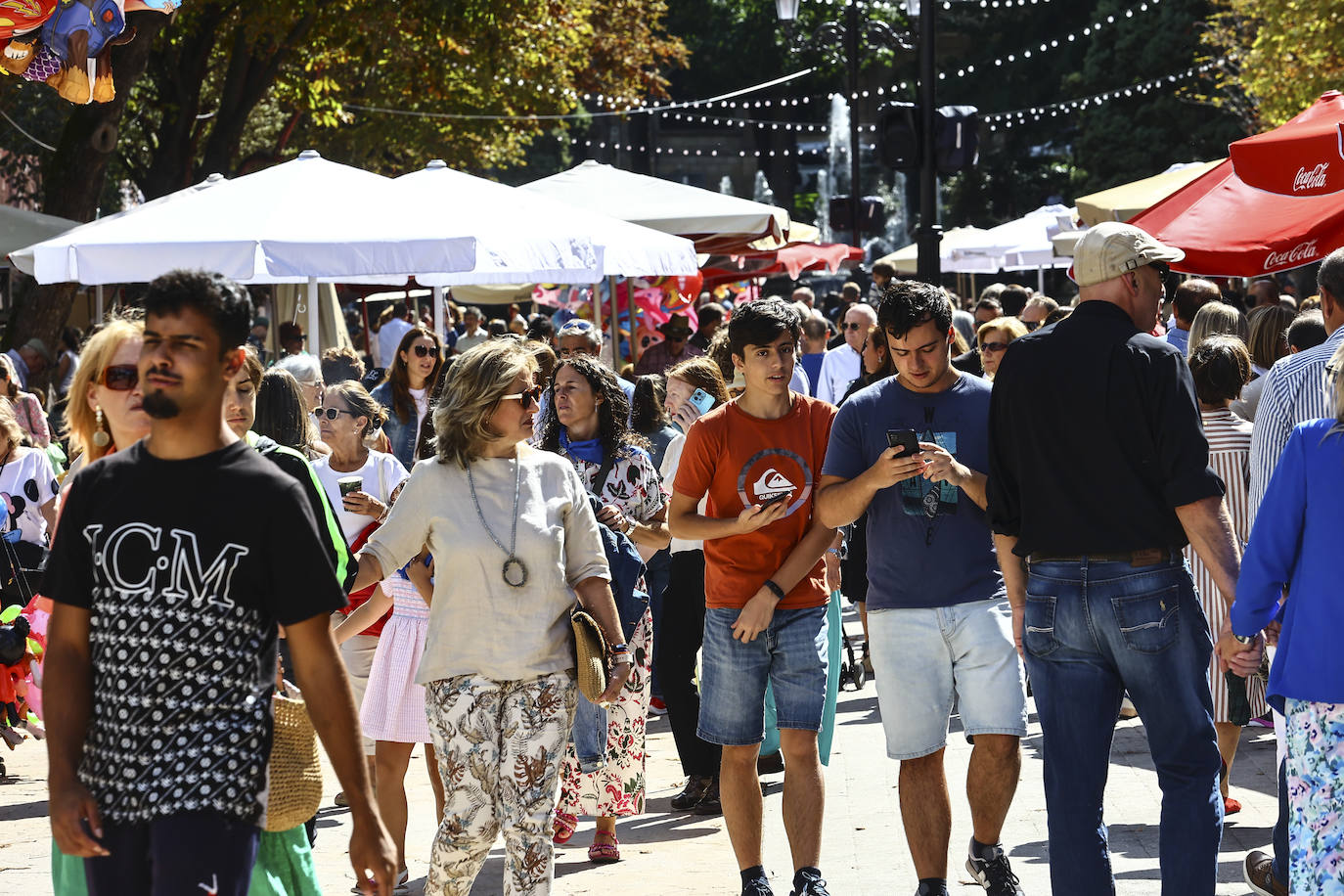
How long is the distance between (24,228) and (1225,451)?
12.4 metres

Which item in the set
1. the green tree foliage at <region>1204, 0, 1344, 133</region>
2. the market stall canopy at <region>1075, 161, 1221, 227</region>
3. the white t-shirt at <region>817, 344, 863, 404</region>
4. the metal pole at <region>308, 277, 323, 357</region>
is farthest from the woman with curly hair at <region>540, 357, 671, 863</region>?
the green tree foliage at <region>1204, 0, 1344, 133</region>

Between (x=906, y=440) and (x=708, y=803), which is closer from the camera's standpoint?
(x=906, y=440)

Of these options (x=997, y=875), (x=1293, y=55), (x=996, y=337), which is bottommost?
(x=997, y=875)

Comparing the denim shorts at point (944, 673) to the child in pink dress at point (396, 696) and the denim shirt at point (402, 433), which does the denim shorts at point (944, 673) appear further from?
the denim shirt at point (402, 433)

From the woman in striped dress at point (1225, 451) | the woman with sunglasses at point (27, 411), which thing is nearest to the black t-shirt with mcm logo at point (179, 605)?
the woman in striped dress at point (1225, 451)

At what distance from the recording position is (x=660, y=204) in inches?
554

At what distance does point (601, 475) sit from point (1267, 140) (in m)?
3.30

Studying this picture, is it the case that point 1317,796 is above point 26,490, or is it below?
below

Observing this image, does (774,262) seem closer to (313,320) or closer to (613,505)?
(313,320)

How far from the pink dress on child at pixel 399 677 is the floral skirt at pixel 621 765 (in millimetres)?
817

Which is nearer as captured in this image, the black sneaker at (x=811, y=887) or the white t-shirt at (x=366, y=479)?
the black sneaker at (x=811, y=887)

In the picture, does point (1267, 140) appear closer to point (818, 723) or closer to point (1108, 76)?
point (818, 723)

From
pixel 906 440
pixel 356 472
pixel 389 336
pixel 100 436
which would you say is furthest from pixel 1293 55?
pixel 100 436

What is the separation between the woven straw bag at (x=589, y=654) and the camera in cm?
490
